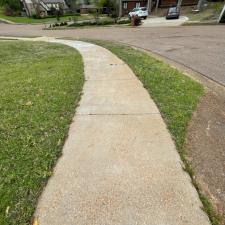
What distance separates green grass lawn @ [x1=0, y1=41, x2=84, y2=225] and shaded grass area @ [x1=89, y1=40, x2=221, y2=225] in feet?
5.43

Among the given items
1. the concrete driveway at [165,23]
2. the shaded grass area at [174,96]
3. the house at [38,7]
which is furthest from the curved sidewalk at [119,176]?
the house at [38,7]

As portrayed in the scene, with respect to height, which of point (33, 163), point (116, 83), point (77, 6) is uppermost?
point (33, 163)

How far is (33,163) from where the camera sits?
9.05 feet

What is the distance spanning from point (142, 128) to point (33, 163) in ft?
5.53

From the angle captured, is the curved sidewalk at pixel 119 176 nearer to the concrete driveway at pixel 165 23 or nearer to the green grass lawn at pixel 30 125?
the green grass lawn at pixel 30 125

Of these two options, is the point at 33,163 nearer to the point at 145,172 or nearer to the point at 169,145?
the point at 145,172

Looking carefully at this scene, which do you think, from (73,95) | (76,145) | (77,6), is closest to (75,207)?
(76,145)

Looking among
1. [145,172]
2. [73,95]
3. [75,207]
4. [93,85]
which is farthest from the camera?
[93,85]

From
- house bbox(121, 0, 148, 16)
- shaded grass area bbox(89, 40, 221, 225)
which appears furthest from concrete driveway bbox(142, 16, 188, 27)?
shaded grass area bbox(89, 40, 221, 225)

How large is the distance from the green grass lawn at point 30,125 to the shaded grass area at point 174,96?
1.66 meters

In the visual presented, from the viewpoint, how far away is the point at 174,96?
4.64m

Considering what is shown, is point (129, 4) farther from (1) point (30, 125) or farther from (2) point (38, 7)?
(1) point (30, 125)

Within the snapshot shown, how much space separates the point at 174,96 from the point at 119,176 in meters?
2.64

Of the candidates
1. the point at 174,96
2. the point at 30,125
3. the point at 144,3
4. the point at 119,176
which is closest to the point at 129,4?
the point at 144,3
